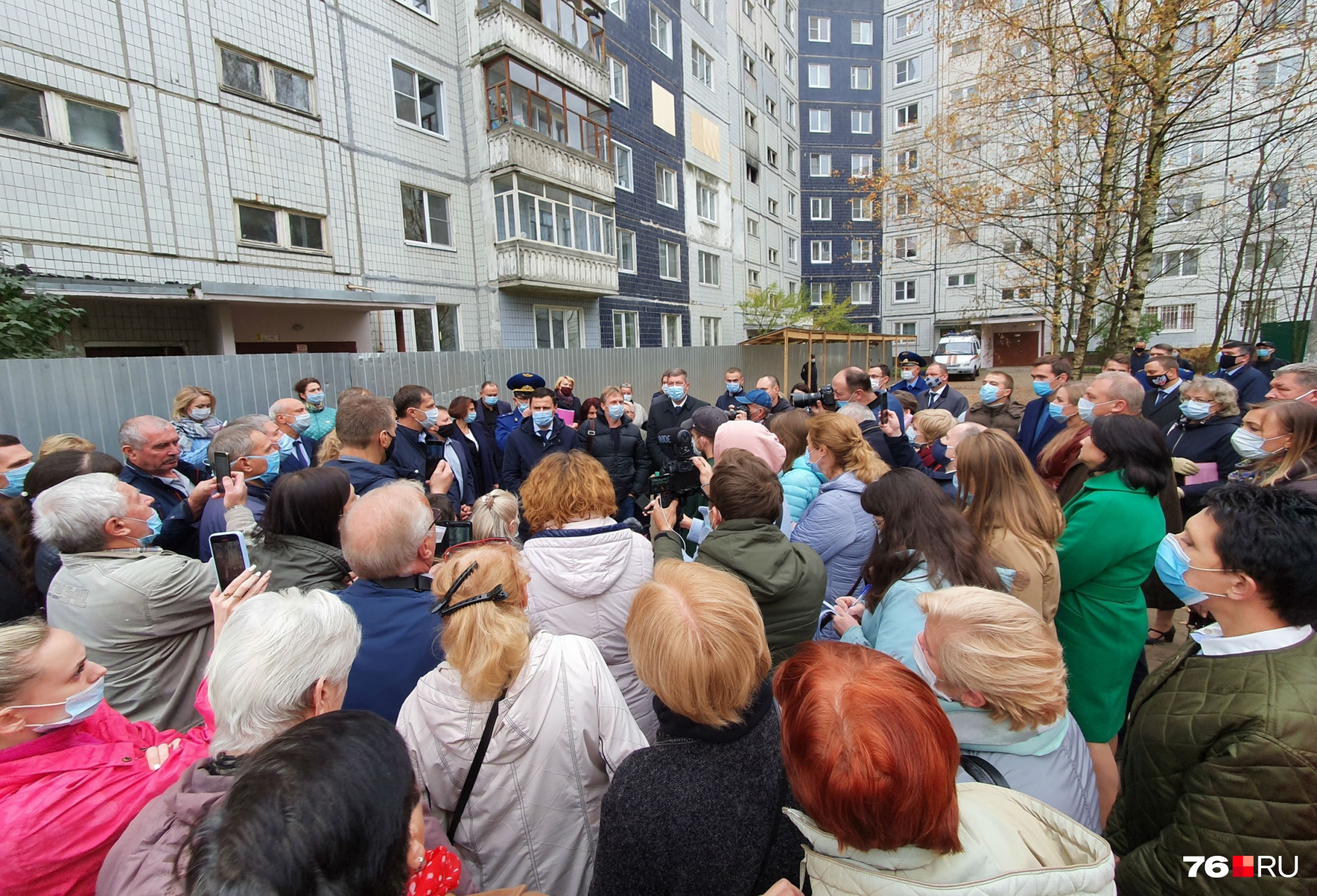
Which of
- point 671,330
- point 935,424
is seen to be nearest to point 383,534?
point 935,424

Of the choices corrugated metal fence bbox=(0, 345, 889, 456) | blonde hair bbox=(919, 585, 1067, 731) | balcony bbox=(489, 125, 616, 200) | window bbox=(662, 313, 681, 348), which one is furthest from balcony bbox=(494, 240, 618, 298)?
blonde hair bbox=(919, 585, 1067, 731)

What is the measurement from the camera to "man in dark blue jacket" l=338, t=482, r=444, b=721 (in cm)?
178

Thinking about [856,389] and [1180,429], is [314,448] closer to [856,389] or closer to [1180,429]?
[856,389]

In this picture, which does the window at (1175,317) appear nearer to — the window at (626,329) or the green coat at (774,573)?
the window at (626,329)

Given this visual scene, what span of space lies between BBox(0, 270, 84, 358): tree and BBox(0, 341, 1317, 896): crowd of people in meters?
5.63

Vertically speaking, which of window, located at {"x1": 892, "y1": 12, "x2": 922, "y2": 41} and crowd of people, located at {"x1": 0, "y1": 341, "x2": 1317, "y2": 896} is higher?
window, located at {"x1": 892, "y1": 12, "x2": 922, "y2": 41}

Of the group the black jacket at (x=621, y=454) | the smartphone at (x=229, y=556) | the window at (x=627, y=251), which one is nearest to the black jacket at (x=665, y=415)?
the black jacket at (x=621, y=454)

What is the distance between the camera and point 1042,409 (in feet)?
18.3

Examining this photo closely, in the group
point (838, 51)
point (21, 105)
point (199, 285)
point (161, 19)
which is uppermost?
point (838, 51)

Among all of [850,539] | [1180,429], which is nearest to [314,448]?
[850,539]

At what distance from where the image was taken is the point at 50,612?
204 centimetres

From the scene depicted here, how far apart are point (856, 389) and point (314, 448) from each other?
5.23 meters

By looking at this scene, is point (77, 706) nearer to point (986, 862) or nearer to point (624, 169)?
point (986, 862)

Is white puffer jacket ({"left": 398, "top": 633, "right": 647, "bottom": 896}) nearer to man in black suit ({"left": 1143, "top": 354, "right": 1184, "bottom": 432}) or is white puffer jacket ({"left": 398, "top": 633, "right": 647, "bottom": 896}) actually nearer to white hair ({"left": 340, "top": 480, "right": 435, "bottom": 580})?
white hair ({"left": 340, "top": 480, "right": 435, "bottom": 580})
